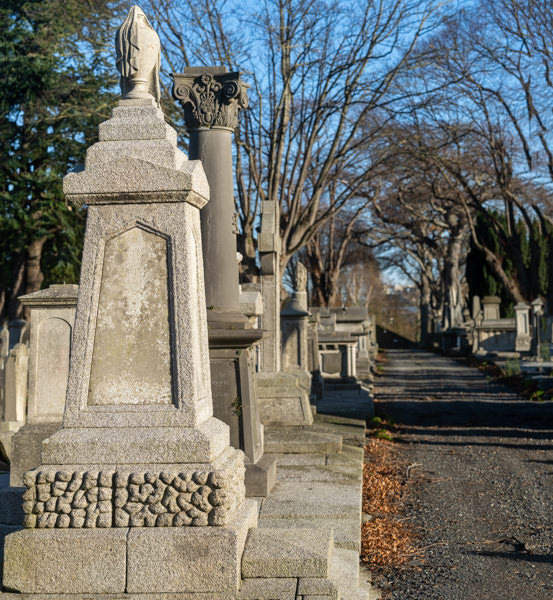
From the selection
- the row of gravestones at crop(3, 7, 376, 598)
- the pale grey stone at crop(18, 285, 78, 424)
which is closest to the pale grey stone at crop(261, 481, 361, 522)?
the row of gravestones at crop(3, 7, 376, 598)

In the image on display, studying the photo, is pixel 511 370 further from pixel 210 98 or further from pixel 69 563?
pixel 69 563

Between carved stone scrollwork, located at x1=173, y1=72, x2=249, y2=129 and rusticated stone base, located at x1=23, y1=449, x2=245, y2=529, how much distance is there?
4.93 meters

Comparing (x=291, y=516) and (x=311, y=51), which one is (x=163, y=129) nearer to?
(x=291, y=516)

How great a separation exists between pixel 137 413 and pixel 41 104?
21071mm

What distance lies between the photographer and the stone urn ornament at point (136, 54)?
4.47 meters

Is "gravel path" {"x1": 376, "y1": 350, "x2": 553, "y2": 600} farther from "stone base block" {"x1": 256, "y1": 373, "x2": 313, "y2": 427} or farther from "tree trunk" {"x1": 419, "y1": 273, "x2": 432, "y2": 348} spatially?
"tree trunk" {"x1": 419, "y1": 273, "x2": 432, "y2": 348}

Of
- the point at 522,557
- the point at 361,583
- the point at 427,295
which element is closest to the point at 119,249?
the point at 361,583

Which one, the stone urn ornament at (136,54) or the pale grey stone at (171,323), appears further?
the stone urn ornament at (136,54)

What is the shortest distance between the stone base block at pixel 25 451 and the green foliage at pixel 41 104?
626 inches

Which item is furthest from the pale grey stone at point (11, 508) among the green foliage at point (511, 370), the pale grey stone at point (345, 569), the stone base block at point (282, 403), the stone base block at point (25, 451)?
the green foliage at point (511, 370)

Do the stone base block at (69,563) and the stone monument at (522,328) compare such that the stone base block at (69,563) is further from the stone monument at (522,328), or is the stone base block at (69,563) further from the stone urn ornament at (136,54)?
the stone monument at (522,328)

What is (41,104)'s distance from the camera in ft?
75.6

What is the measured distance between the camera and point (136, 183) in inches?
165

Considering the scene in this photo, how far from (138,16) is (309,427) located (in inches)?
243
